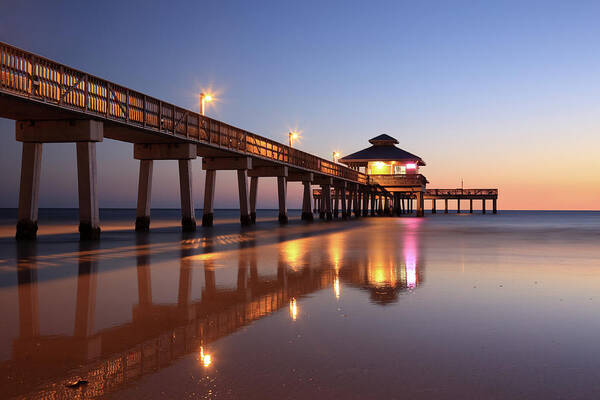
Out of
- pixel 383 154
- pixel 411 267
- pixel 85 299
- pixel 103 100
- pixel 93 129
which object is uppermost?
pixel 383 154

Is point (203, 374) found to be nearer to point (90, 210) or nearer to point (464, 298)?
point (464, 298)

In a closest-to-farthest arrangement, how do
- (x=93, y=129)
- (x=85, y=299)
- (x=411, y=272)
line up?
(x=85, y=299), (x=411, y=272), (x=93, y=129)

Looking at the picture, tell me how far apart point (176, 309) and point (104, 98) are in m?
16.8

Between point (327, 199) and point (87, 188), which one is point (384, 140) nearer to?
point (327, 199)

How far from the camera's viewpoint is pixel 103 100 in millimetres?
22094

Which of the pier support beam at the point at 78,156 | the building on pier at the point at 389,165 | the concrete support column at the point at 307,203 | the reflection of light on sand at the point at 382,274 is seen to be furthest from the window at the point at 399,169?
the reflection of light on sand at the point at 382,274

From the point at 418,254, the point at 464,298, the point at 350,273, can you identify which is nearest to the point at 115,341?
the point at 464,298

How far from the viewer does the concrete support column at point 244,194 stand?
37500 millimetres

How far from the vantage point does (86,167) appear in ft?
71.6

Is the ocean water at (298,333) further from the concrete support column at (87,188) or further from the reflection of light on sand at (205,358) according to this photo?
the concrete support column at (87,188)

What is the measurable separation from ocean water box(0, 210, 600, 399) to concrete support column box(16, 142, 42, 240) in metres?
10.5

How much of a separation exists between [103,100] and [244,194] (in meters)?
17.5

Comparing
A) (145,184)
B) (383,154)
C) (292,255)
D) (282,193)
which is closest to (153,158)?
(145,184)

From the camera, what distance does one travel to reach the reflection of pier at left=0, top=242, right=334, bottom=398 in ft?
14.9
